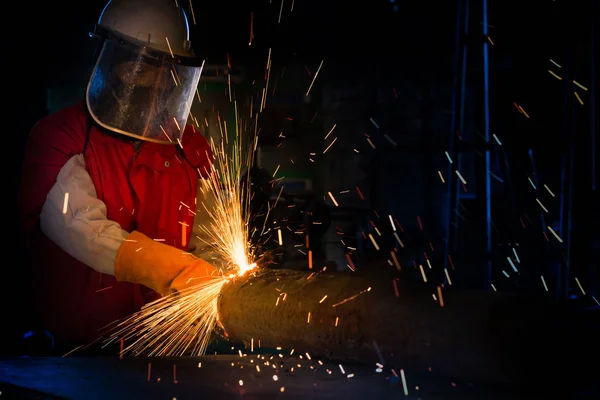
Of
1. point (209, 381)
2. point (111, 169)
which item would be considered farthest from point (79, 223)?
point (209, 381)

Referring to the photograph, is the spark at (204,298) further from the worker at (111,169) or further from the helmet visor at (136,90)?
the helmet visor at (136,90)

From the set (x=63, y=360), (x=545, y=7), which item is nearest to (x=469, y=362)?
(x=63, y=360)

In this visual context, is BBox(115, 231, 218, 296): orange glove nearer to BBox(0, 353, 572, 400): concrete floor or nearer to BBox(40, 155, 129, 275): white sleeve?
BBox(40, 155, 129, 275): white sleeve

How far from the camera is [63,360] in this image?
7.73 ft

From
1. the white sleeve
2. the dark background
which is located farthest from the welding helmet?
the dark background

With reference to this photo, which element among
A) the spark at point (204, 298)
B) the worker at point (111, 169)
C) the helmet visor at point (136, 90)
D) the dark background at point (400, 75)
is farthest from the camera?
the dark background at point (400, 75)

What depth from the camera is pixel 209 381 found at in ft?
6.63

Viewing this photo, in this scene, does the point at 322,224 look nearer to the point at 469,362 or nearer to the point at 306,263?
the point at 306,263

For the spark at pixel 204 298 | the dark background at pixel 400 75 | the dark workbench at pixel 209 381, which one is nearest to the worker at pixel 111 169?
the spark at pixel 204 298

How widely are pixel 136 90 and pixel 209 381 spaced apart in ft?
4.93

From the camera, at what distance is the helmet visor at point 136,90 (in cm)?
288

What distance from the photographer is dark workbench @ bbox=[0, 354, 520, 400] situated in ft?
5.92

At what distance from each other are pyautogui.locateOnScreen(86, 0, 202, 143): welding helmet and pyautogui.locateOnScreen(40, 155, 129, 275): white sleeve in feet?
1.09

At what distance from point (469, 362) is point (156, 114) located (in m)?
1.89
